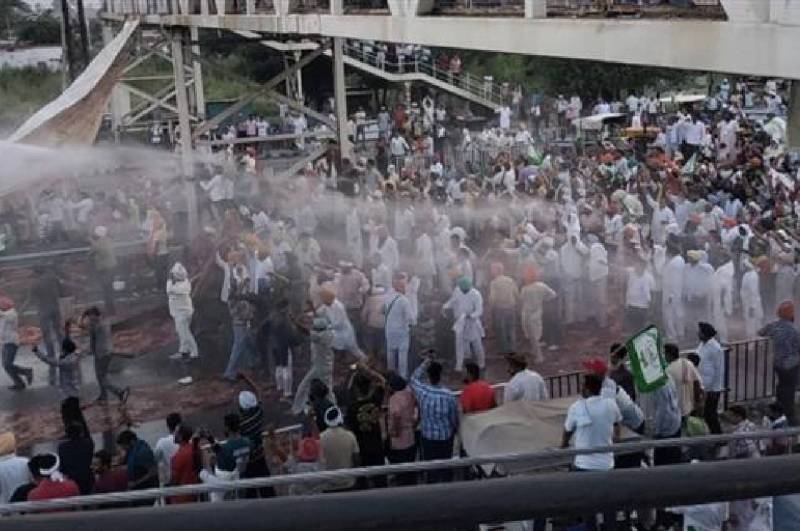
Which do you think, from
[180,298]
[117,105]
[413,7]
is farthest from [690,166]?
[117,105]

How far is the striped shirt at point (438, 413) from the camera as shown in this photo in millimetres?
7328

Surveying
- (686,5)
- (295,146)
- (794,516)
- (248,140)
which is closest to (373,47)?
(295,146)

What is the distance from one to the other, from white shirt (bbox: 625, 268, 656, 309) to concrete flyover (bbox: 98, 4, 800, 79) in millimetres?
3211

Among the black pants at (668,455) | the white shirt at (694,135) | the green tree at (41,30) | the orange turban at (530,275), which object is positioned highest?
the green tree at (41,30)

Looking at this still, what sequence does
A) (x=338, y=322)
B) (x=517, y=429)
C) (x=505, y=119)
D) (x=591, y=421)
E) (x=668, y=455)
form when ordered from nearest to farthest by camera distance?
(x=668, y=455), (x=591, y=421), (x=517, y=429), (x=338, y=322), (x=505, y=119)

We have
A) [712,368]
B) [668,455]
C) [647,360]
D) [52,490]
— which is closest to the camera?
[668,455]

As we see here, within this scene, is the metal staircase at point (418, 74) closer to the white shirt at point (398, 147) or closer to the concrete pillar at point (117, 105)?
the white shirt at point (398, 147)

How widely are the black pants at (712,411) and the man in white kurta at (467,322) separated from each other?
2.88 meters

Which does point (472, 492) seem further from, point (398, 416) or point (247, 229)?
point (247, 229)

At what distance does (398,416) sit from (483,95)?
23598 millimetres

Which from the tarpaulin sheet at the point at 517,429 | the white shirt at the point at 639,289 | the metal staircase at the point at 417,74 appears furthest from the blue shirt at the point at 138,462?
the metal staircase at the point at 417,74

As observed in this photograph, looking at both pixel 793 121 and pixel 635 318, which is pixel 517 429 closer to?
pixel 793 121

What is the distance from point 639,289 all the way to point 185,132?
421 inches

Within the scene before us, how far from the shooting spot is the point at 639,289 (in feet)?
36.7
